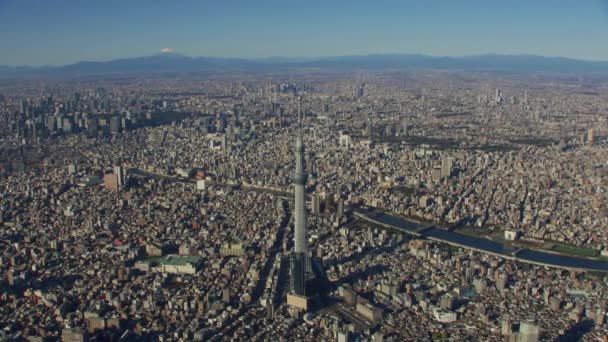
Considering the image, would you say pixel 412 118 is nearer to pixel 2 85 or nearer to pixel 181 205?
pixel 181 205

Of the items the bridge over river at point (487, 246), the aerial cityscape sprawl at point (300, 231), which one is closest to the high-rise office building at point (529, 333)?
the aerial cityscape sprawl at point (300, 231)

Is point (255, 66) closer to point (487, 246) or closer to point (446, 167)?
point (446, 167)

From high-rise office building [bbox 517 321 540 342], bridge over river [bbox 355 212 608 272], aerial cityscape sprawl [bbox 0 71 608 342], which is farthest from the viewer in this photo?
bridge over river [bbox 355 212 608 272]

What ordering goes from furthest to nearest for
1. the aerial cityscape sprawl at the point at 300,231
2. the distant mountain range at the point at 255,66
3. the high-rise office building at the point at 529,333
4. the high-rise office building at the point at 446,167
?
1. the distant mountain range at the point at 255,66
2. the high-rise office building at the point at 446,167
3. the aerial cityscape sprawl at the point at 300,231
4. the high-rise office building at the point at 529,333

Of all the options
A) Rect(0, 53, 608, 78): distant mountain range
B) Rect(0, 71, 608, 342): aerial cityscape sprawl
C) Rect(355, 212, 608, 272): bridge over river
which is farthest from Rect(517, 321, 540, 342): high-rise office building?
Rect(0, 53, 608, 78): distant mountain range

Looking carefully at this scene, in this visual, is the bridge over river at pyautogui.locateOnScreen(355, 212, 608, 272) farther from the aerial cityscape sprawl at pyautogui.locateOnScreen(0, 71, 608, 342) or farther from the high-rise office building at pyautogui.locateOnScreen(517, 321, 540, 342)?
the high-rise office building at pyautogui.locateOnScreen(517, 321, 540, 342)

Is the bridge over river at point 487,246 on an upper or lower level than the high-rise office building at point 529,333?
lower

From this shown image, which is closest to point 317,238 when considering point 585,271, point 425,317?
point 425,317

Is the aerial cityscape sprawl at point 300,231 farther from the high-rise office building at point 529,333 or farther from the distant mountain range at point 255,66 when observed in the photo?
the distant mountain range at point 255,66

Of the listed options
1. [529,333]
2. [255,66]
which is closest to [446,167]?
[529,333]
